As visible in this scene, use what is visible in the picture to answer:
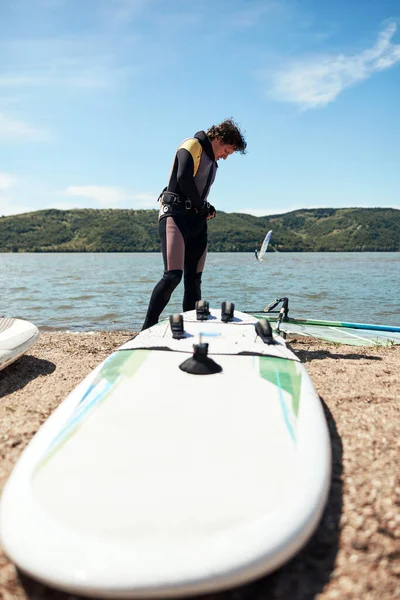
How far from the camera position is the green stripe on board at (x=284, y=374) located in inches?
95.4

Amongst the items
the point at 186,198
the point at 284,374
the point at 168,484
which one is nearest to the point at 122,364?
the point at 284,374

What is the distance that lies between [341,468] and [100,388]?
1.33 m

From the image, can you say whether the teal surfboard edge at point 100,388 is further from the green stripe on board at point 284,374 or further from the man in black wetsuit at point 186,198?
the man in black wetsuit at point 186,198

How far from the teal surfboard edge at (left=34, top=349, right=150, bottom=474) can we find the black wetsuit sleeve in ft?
6.98

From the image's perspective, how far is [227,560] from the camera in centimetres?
133

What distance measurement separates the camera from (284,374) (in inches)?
104

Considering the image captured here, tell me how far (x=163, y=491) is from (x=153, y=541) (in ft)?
0.73

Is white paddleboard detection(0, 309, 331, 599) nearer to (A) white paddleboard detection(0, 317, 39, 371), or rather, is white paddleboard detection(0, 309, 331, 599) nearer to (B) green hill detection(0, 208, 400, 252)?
(A) white paddleboard detection(0, 317, 39, 371)

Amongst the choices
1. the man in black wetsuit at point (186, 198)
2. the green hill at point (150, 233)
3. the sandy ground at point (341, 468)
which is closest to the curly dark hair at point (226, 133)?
the man in black wetsuit at point (186, 198)

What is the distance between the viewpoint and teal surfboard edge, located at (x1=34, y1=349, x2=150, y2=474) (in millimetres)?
1932

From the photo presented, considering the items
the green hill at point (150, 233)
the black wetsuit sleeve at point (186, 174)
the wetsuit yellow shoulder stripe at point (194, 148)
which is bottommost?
the green hill at point (150, 233)

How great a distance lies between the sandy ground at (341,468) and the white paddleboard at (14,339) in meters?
0.24

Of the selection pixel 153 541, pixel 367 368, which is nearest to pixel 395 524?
pixel 153 541

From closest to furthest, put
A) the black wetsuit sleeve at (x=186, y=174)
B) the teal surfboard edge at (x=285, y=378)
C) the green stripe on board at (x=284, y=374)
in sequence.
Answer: the teal surfboard edge at (x=285, y=378) → the green stripe on board at (x=284, y=374) → the black wetsuit sleeve at (x=186, y=174)
